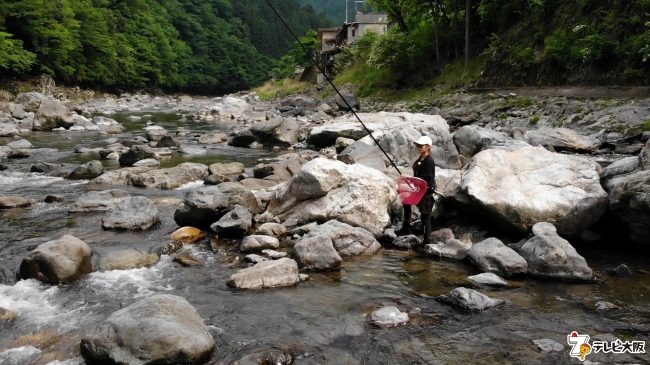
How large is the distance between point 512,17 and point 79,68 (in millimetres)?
44546

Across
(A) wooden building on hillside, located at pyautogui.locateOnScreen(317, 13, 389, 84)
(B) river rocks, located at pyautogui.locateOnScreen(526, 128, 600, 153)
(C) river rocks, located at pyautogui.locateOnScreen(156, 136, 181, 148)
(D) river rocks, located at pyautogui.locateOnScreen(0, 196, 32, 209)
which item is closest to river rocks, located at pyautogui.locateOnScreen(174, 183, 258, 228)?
(D) river rocks, located at pyautogui.locateOnScreen(0, 196, 32, 209)

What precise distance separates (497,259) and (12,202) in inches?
367

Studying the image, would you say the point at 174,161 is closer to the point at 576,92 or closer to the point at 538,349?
the point at 538,349

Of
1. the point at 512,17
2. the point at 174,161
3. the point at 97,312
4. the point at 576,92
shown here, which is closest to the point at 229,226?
the point at 97,312

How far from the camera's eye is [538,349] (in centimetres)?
471

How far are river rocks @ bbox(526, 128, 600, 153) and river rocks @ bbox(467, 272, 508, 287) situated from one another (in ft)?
29.0

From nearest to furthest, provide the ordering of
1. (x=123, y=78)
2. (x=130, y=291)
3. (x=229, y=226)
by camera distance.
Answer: (x=130, y=291) → (x=229, y=226) → (x=123, y=78)

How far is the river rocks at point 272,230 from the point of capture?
329 inches

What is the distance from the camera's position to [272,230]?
8422 millimetres

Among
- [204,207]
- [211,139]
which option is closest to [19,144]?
[211,139]

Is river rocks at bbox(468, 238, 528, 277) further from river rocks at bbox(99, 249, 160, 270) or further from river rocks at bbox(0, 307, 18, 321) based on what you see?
river rocks at bbox(0, 307, 18, 321)

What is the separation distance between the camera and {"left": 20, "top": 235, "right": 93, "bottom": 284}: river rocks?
6.23 metres

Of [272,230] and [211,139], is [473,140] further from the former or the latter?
[211,139]

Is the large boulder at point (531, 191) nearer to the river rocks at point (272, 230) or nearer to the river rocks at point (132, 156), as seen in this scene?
the river rocks at point (272, 230)
